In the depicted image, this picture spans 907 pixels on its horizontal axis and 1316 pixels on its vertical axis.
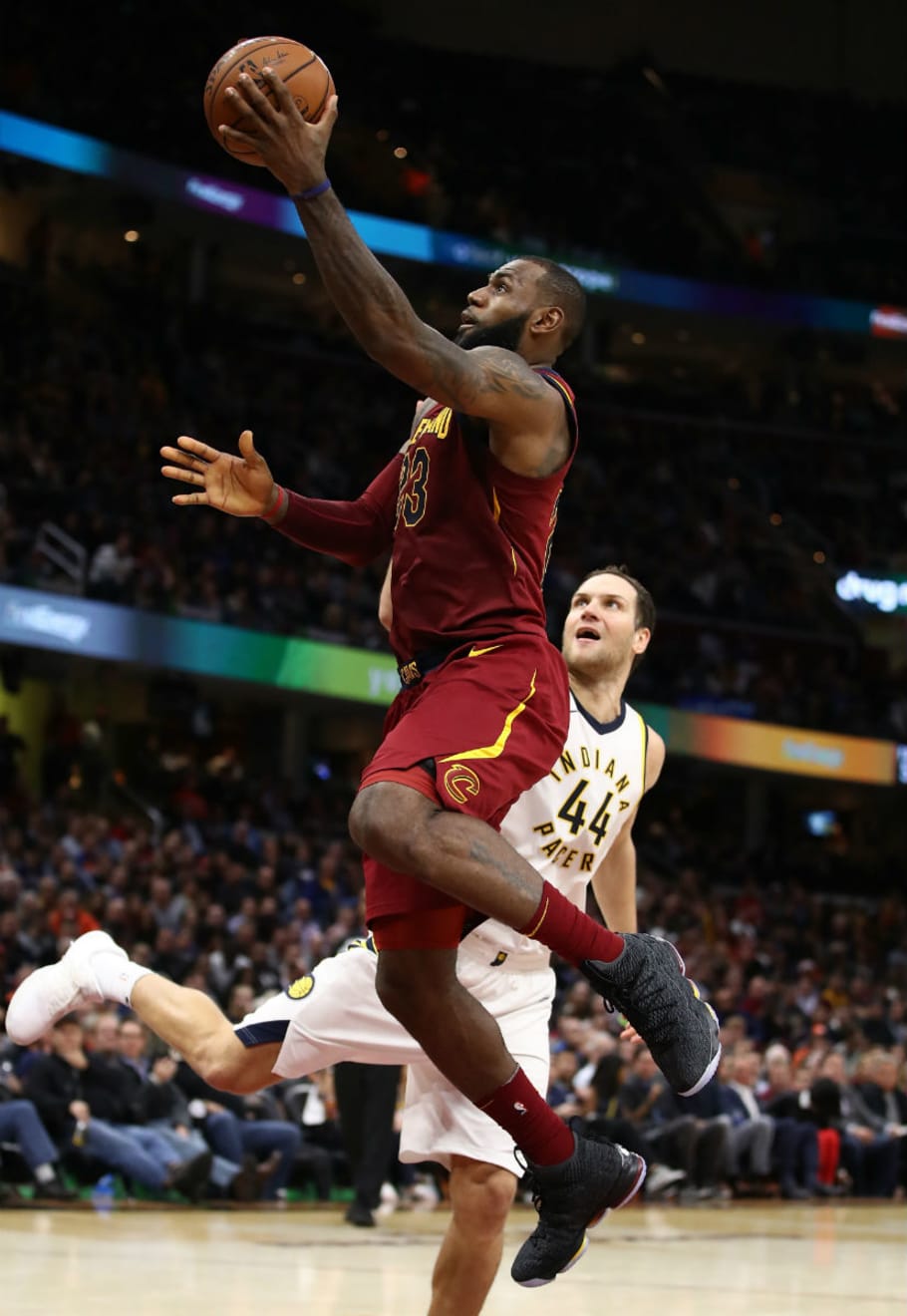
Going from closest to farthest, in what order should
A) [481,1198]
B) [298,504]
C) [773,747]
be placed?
1. [481,1198]
2. [298,504]
3. [773,747]

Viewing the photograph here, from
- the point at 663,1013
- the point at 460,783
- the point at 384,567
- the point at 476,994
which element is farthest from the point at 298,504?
the point at 384,567

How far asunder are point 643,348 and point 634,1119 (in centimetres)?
A: 2646

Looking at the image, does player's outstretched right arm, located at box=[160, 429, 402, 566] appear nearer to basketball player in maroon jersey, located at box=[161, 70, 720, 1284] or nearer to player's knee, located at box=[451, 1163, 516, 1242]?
basketball player in maroon jersey, located at box=[161, 70, 720, 1284]

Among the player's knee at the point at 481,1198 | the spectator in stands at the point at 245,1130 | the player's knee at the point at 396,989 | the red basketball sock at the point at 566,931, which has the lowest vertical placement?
the spectator in stands at the point at 245,1130

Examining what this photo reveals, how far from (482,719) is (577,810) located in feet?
4.02

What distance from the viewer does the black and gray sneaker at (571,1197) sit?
5.08m

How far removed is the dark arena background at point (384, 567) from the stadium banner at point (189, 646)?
57 millimetres

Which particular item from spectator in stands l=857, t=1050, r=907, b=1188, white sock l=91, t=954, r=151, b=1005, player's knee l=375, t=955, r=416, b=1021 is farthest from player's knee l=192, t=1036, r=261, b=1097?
spectator in stands l=857, t=1050, r=907, b=1188

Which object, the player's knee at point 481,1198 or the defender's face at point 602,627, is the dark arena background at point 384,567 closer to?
the player's knee at point 481,1198

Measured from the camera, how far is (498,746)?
4957 millimetres

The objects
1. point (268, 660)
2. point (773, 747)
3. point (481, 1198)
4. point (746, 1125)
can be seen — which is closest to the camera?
point (481, 1198)

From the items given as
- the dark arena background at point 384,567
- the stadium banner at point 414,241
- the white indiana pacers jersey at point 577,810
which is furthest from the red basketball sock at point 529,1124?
the stadium banner at point 414,241

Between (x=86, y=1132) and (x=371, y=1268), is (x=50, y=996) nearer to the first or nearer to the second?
(x=371, y=1268)

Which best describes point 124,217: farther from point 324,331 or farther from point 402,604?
point 402,604
